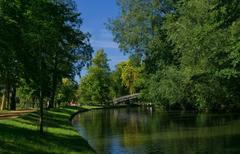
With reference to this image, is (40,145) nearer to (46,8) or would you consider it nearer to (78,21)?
(46,8)

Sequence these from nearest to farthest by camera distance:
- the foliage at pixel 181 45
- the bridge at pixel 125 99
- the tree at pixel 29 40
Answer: the tree at pixel 29 40 → the foliage at pixel 181 45 → the bridge at pixel 125 99

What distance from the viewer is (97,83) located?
414 ft

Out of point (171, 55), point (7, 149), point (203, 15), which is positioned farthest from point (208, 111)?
point (7, 149)

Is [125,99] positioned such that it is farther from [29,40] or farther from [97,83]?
[29,40]

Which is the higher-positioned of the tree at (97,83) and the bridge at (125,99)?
the tree at (97,83)

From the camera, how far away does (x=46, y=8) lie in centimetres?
2470

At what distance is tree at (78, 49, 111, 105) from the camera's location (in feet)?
416

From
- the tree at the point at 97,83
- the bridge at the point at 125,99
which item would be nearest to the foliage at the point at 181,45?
the tree at the point at 97,83

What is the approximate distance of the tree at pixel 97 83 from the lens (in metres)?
127

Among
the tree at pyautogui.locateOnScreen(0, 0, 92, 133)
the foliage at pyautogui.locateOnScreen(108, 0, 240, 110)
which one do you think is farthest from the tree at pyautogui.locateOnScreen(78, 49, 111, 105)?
the tree at pyautogui.locateOnScreen(0, 0, 92, 133)

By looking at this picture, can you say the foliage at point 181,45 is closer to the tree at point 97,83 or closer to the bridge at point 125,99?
the tree at point 97,83

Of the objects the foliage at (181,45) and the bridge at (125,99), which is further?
the bridge at (125,99)

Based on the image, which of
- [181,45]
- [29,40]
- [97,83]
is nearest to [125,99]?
[97,83]

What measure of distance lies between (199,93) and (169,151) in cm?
2439
